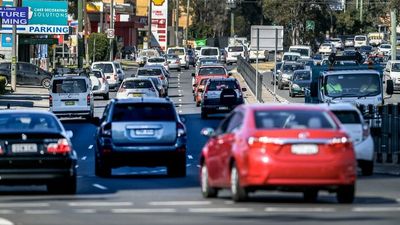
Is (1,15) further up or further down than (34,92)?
further up

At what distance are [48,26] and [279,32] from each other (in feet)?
103

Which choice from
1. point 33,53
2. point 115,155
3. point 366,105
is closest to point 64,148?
point 115,155

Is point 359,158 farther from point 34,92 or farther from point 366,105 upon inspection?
point 34,92

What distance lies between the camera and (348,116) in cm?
2766

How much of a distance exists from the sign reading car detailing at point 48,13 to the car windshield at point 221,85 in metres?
36.9

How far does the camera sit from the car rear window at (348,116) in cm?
2758

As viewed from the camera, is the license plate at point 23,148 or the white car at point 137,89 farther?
the white car at point 137,89

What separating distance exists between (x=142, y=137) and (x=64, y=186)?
4.78 metres

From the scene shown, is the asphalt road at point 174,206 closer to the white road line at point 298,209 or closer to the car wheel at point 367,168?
the white road line at point 298,209

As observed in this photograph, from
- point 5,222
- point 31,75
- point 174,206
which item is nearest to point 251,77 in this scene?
point 31,75

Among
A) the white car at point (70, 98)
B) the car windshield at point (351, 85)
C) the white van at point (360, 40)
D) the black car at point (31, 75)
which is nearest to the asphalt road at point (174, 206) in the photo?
the car windshield at point (351, 85)

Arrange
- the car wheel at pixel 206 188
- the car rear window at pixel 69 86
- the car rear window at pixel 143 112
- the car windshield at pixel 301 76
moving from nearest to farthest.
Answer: the car wheel at pixel 206 188 → the car rear window at pixel 143 112 → the car rear window at pixel 69 86 → the car windshield at pixel 301 76

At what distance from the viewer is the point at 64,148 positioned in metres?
20.7

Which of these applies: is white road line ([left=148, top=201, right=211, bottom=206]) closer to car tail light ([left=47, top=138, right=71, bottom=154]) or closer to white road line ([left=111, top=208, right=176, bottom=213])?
white road line ([left=111, top=208, right=176, bottom=213])
